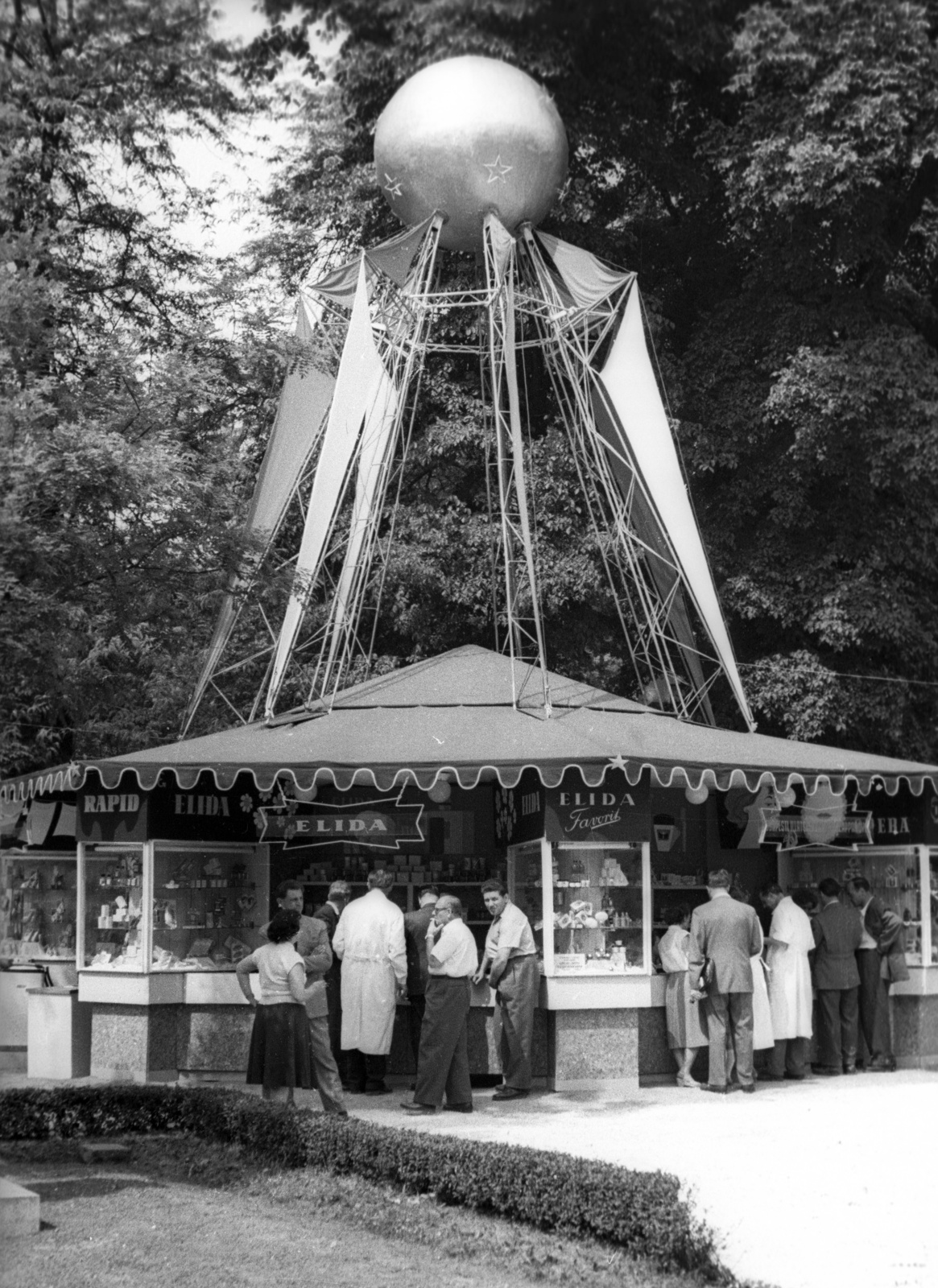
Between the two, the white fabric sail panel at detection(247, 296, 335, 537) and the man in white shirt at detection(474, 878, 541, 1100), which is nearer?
the man in white shirt at detection(474, 878, 541, 1100)

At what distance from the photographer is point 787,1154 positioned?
34.2 feet

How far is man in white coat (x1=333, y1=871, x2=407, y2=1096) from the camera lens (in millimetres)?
13539

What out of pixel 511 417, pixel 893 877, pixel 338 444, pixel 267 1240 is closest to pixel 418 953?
pixel 893 877

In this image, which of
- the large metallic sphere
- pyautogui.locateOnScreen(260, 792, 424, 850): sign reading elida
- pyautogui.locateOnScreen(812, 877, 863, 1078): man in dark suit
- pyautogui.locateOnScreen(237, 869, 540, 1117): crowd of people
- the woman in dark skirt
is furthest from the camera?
pyautogui.locateOnScreen(260, 792, 424, 850): sign reading elida

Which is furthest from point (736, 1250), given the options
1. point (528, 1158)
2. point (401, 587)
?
point (401, 587)

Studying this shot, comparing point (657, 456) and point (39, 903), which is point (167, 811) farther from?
point (657, 456)

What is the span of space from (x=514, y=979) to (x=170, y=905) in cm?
361

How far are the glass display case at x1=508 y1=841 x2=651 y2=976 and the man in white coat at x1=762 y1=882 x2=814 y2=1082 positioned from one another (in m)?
1.44

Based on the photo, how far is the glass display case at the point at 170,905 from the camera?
1490 cm

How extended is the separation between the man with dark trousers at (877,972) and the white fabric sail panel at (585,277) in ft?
23.1

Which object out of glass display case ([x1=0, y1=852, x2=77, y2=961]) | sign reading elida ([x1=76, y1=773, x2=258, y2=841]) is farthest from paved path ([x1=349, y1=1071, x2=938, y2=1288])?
glass display case ([x1=0, y1=852, x2=77, y2=961])

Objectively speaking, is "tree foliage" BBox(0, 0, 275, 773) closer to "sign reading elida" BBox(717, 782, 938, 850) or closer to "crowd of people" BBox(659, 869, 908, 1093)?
"crowd of people" BBox(659, 869, 908, 1093)

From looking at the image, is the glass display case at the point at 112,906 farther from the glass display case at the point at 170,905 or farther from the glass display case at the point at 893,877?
the glass display case at the point at 893,877

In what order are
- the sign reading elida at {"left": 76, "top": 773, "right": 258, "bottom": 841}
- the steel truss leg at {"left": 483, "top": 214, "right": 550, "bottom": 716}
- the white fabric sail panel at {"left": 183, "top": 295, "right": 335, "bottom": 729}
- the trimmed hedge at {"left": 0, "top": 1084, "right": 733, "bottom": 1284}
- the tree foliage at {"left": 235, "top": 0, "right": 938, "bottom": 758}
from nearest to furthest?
the trimmed hedge at {"left": 0, "top": 1084, "right": 733, "bottom": 1284} → the steel truss leg at {"left": 483, "top": 214, "right": 550, "bottom": 716} → the sign reading elida at {"left": 76, "top": 773, "right": 258, "bottom": 841} → the white fabric sail panel at {"left": 183, "top": 295, "right": 335, "bottom": 729} → the tree foliage at {"left": 235, "top": 0, "right": 938, "bottom": 758}
